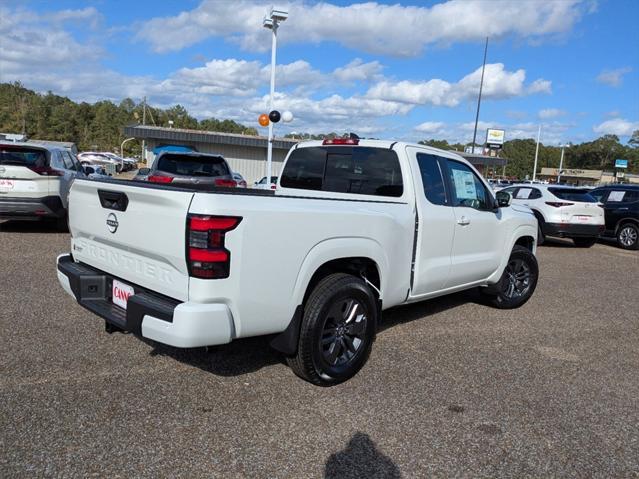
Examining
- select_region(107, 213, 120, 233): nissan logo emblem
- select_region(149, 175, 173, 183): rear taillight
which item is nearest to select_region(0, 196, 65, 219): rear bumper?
select_region(149, 175, 173, 183): rear taillight

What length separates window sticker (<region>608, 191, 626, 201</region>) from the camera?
13739mm

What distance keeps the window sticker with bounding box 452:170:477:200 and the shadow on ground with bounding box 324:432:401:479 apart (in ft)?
9.31

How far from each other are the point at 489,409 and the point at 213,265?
2.16m

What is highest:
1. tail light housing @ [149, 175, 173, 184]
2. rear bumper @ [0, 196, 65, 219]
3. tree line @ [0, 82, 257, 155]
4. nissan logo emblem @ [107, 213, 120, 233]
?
tree line @ [0, 82, 257, 155]

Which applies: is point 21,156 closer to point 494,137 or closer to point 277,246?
point 277,246

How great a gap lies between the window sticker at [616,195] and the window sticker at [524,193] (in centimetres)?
261

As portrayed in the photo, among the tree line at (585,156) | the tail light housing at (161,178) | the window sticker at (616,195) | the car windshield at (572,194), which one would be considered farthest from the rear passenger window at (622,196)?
the tree line at (585,156)

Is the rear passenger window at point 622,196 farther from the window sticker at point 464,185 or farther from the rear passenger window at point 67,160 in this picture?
the rear passenger window at point 67,160

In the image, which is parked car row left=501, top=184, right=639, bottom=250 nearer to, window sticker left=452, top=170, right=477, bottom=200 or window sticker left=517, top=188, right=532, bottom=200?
window sticker left=517, top=188, right=532, bottom=200

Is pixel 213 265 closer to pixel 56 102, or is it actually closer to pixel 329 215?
pixel 329 215

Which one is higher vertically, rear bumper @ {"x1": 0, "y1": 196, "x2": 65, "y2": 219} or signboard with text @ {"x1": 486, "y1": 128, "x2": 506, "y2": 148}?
signboard with text @ {"x1": 486, "y1": 128, "x2": 506, "y2": 148}

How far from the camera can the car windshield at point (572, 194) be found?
12.4 m

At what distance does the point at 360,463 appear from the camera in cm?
282

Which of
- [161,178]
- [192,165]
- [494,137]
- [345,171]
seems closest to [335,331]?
[345,171]
